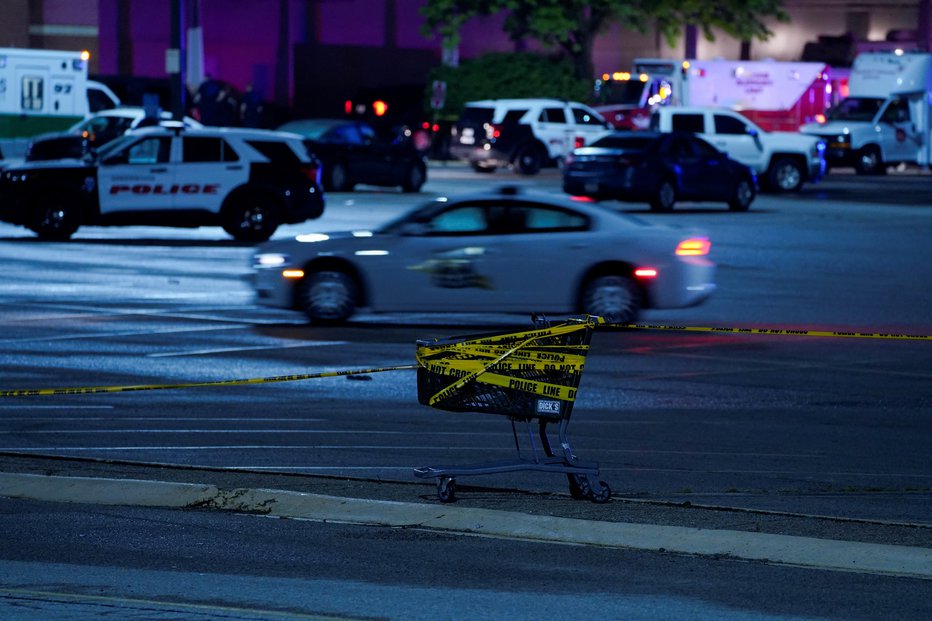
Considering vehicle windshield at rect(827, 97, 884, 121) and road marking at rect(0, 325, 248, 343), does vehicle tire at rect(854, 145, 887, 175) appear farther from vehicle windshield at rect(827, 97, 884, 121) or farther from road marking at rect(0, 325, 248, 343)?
road marking at rect(0, 325, 248, 343)

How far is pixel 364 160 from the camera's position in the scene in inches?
1500

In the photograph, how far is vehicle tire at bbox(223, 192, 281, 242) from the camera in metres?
26.2

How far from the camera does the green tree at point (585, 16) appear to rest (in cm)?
5907

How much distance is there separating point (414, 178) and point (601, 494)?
29759mm

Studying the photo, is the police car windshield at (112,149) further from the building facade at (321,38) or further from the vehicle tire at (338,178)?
the building facade at (321,38)

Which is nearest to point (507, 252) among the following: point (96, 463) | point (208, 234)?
point (96, 463)

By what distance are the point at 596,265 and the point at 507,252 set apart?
912 millimetres

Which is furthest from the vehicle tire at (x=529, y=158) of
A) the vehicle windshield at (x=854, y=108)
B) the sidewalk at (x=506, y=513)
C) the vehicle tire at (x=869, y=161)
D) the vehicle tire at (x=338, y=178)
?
the sidewalk at (x=506, y=513)

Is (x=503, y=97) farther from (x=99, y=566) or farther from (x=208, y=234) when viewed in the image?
(x=99, y=566)

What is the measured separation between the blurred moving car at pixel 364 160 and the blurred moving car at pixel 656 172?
5564mm

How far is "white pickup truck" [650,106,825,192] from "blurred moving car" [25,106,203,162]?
38.1ft

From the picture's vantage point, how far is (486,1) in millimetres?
60406

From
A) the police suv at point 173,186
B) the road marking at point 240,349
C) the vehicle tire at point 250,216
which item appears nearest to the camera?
the road marking at point 240,349

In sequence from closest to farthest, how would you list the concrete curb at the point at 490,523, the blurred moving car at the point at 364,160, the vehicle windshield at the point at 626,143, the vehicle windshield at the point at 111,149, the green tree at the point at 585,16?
the concrete curb at the point at 490,523
the vehicle windshield at the point at 111,149
the vehicle windshield at the point at 626,143
the blurred moving car at the point at 364,160
the green tree at the point at 585,16
